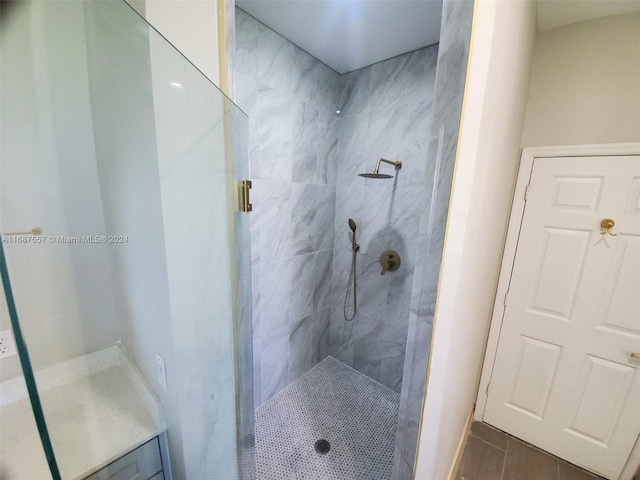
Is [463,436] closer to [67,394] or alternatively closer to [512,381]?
[512,381]

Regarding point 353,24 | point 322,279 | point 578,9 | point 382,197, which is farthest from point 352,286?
point 578,9

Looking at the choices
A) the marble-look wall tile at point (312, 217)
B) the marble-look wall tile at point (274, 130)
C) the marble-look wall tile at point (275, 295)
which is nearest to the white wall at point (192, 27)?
the marble-look wall tile at point (274, 130)

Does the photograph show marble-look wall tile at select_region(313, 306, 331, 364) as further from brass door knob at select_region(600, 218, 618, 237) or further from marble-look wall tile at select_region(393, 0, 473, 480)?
brass door knob at select_region(600, 218, 618, 237)

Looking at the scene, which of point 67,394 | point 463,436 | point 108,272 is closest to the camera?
point 67,394

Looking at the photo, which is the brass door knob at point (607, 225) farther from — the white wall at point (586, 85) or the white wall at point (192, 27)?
the white wall at point (192, 27)

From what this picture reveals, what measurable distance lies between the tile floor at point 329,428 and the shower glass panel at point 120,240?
0.54 m

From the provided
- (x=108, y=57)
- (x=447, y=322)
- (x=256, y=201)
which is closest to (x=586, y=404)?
(x=447, y=322)

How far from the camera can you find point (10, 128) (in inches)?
26.6

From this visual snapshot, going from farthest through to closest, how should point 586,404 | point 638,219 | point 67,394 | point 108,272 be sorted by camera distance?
point 586,404
point 638,219
point 108,272
point 67,394

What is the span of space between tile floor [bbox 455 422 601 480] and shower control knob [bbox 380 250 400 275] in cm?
129

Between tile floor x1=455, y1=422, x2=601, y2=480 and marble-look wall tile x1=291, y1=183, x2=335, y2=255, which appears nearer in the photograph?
tile floor x1=455, y1=422, x2=601, y2=480

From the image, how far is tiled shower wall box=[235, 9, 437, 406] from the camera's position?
1.57 meters

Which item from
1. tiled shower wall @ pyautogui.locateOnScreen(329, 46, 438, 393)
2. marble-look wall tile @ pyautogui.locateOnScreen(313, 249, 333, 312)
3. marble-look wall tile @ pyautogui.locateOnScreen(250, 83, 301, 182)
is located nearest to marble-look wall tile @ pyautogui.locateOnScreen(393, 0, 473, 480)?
tiled shower wall @ pyautogui.locateOnScreen(329, 46, 438, 393)

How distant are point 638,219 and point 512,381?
1.25 metres
